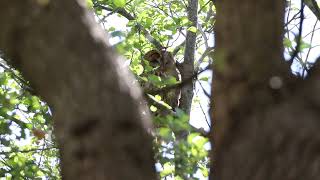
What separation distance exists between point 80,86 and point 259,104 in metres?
0.56

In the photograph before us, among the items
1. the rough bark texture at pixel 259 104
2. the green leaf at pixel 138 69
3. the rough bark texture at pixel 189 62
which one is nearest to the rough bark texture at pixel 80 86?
the rough bark texture at pixel 259 104

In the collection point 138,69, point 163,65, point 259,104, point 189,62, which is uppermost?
point 189,62

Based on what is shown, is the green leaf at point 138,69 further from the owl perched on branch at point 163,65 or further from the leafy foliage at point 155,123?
the owl perched on branch at point 163,65

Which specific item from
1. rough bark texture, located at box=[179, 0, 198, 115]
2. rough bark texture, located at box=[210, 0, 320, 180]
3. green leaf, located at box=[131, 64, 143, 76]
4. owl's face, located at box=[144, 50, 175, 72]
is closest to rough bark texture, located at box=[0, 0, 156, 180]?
rough bark texture, located at box=[210, 0, 320, 180]

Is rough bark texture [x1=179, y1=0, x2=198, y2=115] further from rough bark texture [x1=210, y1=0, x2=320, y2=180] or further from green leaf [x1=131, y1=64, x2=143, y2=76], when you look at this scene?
rough bark texture [x1=210, y1=0, x2=320, y2=180]

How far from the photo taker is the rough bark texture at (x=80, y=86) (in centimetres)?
176

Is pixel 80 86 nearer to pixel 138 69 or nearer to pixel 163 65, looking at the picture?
pixel 138 69

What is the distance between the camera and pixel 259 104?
183 cm

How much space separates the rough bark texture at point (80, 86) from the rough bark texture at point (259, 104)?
10.3 inches

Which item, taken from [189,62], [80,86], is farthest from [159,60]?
[80,86]

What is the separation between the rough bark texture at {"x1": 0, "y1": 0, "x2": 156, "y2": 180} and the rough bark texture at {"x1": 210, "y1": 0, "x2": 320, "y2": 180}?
26 centimetres

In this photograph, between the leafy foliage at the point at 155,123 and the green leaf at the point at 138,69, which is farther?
the green leaf at the point at 138,69

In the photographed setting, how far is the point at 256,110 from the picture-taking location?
1.82 meters

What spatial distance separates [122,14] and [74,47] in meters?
8.53
